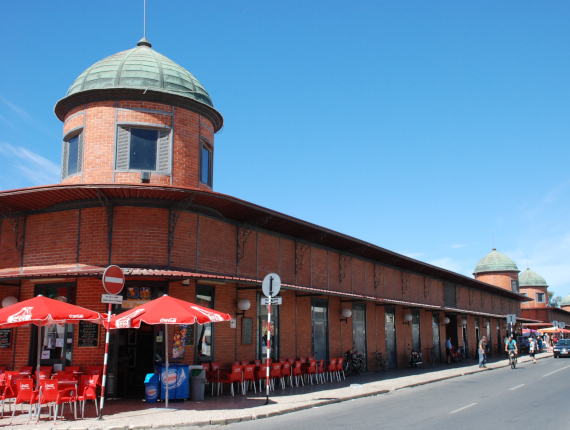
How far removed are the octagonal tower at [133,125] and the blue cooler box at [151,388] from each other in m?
6.00

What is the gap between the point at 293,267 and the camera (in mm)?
20828

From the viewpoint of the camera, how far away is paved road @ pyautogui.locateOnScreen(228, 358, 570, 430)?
10.8 meters

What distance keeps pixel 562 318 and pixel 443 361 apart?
67.2 metres

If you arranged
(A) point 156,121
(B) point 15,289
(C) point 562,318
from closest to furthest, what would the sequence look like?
(B) point 15,289 → (A) point 156,121 → (C) point 562,318

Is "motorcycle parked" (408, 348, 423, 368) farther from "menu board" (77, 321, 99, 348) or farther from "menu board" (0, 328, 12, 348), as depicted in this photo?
"menu board" (0, 328, 12, 348)

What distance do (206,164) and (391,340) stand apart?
14812 mm

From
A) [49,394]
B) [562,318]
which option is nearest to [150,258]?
[49,394]

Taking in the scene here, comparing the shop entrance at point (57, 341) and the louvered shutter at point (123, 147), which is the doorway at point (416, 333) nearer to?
the louvered shutter at point (123, 147)

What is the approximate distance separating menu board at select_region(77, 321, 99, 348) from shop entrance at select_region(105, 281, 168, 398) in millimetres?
397

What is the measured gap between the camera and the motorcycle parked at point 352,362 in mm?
22844

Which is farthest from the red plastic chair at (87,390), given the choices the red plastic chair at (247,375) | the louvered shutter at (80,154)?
the louvered shutter at (80,154)

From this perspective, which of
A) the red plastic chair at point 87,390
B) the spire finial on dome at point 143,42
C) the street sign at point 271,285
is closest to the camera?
the red plastic chair at point 87,390

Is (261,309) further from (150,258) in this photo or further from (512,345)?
(512,345)

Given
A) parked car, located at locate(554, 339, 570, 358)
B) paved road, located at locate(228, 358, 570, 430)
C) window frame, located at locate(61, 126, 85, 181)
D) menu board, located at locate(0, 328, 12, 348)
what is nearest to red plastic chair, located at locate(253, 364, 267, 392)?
paved road, located at locate(228, 358, 570, 430)
